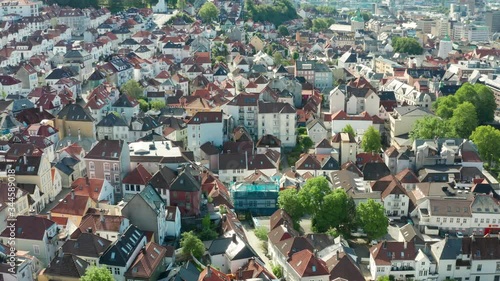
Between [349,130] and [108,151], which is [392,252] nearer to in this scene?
[108,151]

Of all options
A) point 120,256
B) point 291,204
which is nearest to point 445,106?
point 291,204

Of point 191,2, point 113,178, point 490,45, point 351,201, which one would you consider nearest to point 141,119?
point 113,178

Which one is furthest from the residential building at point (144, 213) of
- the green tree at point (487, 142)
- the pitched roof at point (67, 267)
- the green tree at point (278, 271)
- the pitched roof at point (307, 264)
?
the green tree at point (487, 142)

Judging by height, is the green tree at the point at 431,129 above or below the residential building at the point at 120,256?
above

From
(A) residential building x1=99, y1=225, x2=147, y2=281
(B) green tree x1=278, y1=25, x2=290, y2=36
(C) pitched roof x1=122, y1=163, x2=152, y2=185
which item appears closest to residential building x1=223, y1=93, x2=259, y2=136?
(C) pitched roof x1=122, y1=163, x2=152, y2=185

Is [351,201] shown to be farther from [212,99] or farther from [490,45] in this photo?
[490,45]

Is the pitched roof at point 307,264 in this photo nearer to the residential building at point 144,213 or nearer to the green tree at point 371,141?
the residential building at point 144,213

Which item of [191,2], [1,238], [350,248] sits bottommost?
[350,248]

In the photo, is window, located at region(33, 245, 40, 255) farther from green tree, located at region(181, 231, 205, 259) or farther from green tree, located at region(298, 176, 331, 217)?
green tree, located at region(298, 176, 331, 217)
